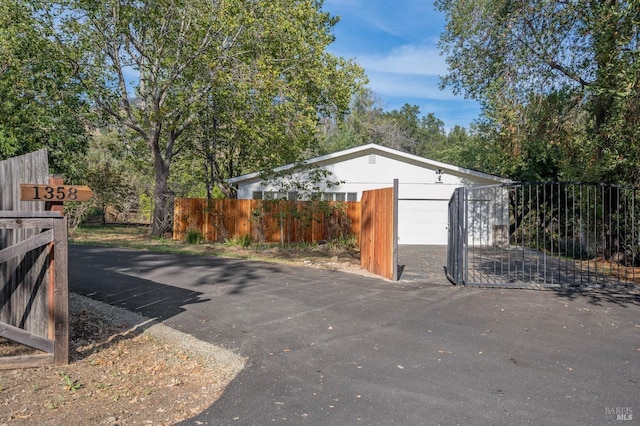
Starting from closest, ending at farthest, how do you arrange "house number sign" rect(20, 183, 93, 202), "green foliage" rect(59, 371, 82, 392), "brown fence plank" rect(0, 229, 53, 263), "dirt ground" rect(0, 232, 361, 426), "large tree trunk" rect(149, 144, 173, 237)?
"dirt ground" rect(0, 232, 361, 426) → "green foliage" rect(59, 371, 82, 392) → "brown fence plank" rect(0, 229, 53, 263) → "house number sign" rect(20, 183, 93, 202) → "large tree trunk" rect(149, 144, 173, 237)

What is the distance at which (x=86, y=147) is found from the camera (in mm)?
20141

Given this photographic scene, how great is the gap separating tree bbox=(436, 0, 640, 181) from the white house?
4515mm

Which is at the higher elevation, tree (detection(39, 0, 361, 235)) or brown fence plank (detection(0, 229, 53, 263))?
tree (detection(39, 0, 361, 235))

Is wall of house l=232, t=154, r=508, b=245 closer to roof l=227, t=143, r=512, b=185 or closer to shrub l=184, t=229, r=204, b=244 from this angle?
roof l=227, t=143, r=512, b=185

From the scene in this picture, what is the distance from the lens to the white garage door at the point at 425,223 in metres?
19.1

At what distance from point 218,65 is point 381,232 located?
702 centimetres

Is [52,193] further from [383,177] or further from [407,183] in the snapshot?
[407,183]

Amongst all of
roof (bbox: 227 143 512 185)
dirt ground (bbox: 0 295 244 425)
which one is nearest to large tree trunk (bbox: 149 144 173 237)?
roof (bbox: 227 143 512 185)

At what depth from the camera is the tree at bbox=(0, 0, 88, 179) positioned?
13.3 metres

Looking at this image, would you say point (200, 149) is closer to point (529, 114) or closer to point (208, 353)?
point (529, 114)

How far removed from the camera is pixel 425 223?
1914 centimetres

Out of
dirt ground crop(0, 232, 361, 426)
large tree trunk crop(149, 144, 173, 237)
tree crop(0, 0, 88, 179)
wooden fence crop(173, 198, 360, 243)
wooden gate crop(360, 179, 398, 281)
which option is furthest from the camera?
large tree trunk crop(149, 144, 173, 237)

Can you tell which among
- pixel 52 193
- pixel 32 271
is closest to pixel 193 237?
pixel 32 271

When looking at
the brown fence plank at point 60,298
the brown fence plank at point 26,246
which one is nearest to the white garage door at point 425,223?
the brown fence plank at point 60,298
